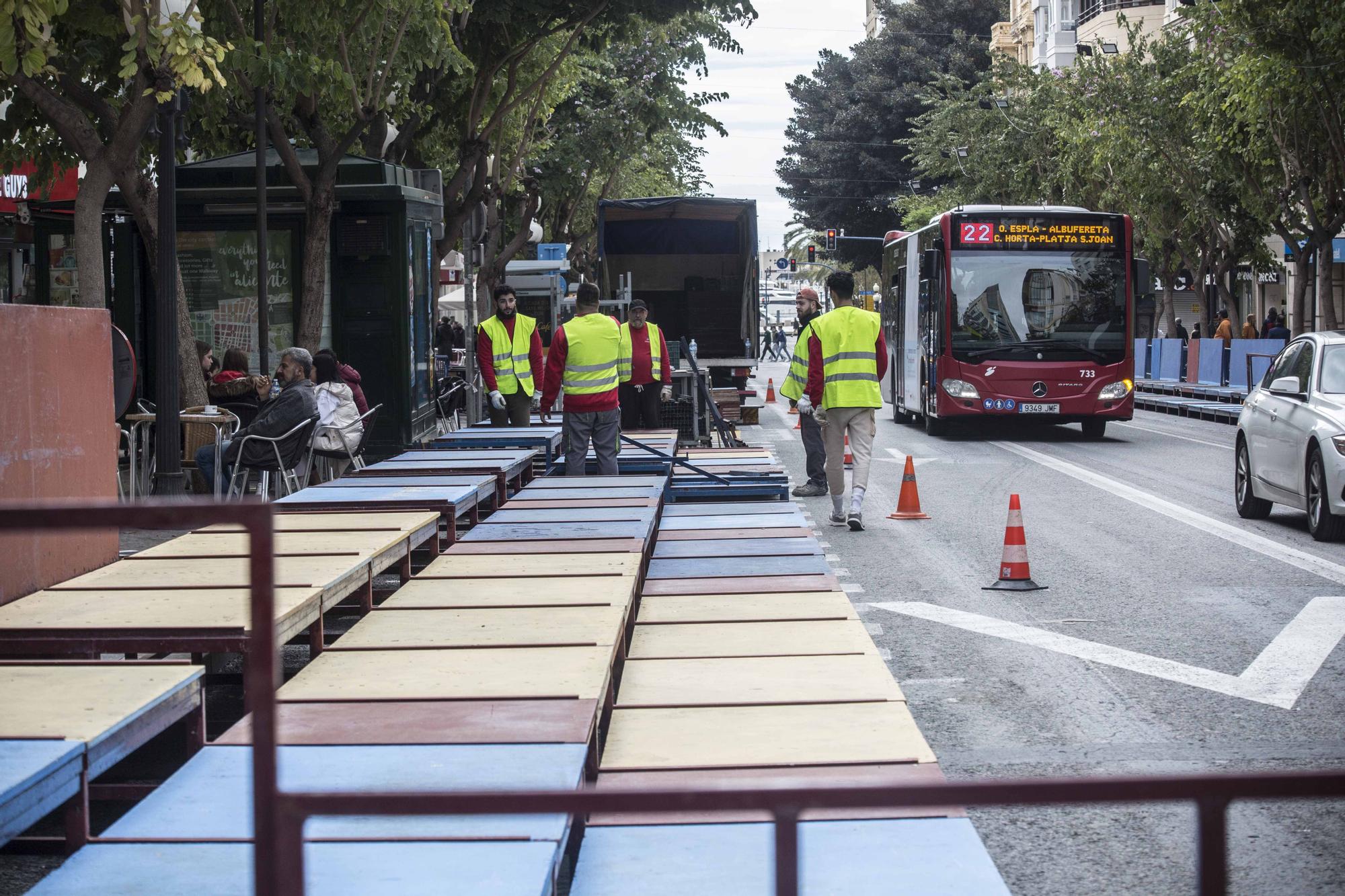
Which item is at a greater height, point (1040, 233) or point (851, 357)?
point (1040, 233)

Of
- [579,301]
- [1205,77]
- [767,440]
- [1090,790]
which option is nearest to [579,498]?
[579,301]

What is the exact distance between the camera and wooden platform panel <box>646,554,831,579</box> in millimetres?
6949

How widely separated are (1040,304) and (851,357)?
10448mm

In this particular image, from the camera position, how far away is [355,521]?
27.1ft

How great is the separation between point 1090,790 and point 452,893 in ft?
4.85

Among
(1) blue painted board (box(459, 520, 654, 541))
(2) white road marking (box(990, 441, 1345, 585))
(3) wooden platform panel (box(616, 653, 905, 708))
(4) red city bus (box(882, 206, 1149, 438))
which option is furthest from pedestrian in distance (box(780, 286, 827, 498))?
(3) wooden platform panel (box(616, 653, 905, 708))

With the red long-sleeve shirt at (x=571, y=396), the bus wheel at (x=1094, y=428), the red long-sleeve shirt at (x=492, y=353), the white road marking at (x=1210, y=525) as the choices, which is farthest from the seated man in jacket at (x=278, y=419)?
the bus wheel at (x=1094, y=428)

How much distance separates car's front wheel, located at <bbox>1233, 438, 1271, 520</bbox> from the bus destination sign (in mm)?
9235

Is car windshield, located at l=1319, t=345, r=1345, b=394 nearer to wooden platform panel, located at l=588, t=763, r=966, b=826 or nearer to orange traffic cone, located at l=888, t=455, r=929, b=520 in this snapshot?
orange traffic cone, located at l=888, t=455, r=929, b=520

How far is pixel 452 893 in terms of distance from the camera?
2.95 metres

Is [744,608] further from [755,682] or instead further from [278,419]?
[278,419]

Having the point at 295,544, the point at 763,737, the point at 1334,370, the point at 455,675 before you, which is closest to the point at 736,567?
the point at 295,544

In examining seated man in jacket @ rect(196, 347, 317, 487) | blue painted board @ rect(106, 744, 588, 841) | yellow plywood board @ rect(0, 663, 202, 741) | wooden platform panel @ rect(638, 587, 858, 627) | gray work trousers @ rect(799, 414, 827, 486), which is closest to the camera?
blue painted board @ rect(106, 744, 588, 841)

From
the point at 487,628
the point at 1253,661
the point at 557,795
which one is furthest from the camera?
the point at 1253,661
